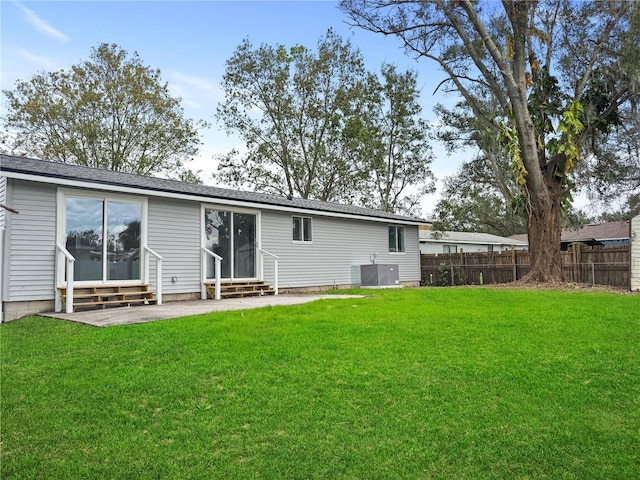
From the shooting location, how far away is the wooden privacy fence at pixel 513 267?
14781mm

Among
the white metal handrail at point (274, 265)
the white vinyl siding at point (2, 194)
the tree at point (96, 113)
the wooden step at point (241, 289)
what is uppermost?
the tree at point (96, 113)

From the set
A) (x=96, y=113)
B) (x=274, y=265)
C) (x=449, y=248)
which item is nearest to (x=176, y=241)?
(x=274, y=265)

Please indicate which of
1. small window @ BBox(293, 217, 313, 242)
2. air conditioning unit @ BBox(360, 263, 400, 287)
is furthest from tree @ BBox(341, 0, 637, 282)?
small window @ BBox(293, 217, 313, 242)

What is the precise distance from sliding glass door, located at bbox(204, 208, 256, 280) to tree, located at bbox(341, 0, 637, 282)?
→ 25.0ft

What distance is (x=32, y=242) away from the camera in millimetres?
8680

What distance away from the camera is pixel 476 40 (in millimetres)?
15867

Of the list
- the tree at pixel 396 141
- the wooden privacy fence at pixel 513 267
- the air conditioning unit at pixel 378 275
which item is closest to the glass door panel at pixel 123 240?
the air conditioning unit at pixel 378 275

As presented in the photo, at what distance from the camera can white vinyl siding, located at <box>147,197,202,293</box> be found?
10625mm

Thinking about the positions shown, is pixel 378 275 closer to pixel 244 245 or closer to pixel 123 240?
pixel 244 245

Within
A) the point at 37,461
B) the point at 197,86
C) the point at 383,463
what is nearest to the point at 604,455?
the point at 383,463

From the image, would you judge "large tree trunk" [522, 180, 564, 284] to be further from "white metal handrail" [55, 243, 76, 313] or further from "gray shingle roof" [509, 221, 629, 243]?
"gray shingle roof" [509, 221, 629, 243]

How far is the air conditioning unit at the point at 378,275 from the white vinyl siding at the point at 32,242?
10.1m

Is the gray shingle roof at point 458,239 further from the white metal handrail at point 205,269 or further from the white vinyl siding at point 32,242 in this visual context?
the white vinyl siding at point 32,242

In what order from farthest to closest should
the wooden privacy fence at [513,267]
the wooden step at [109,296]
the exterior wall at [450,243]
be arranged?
the exterior wall at [450,243], the wooden privacy fence at [513,267], the wooden step at [109,296]
